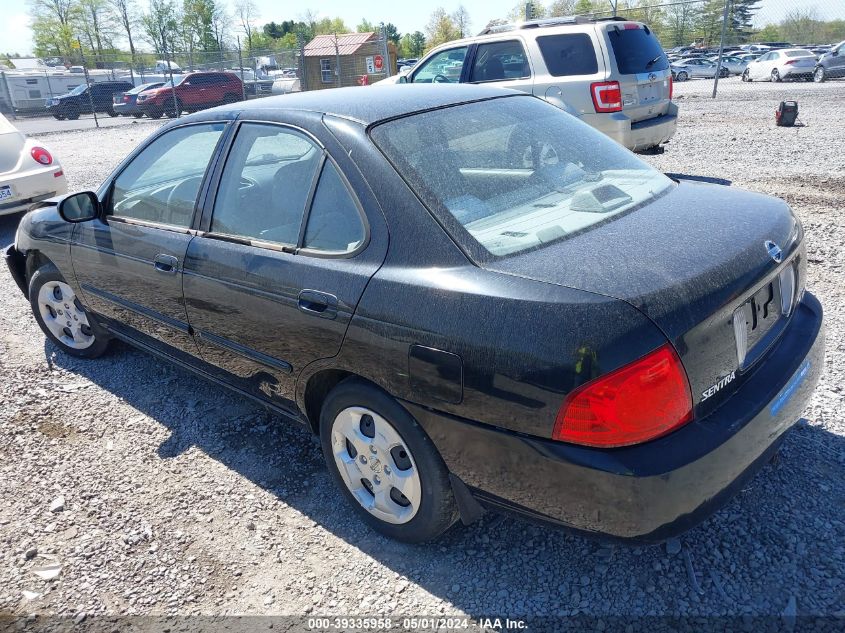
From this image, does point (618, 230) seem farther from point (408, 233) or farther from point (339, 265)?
point (339, 265)

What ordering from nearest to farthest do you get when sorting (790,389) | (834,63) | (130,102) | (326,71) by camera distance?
(790,389) < (834,63) < (130,102) < (326,71)

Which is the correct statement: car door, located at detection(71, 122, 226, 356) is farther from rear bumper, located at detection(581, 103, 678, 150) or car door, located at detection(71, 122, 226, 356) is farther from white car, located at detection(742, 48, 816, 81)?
white car, located at detection(742, 48, 816, 81)

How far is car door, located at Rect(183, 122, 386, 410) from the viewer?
2.47 m

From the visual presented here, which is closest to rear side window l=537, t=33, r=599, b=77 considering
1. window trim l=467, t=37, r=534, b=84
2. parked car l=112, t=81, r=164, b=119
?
window trim l=467, t=37, r=534, b=84

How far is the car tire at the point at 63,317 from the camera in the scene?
4344 millimetres

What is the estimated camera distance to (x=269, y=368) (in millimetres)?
2887

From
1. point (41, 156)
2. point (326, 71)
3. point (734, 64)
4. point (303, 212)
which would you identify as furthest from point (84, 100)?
point (734, 64)

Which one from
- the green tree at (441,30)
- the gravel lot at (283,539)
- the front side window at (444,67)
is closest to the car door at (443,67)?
the front side window at (444,67)

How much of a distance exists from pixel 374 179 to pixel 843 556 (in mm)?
2199

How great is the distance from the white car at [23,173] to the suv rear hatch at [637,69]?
719 centimetres

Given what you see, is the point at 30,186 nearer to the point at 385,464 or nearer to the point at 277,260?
the point at 277,260

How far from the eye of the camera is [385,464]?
2.55 meters

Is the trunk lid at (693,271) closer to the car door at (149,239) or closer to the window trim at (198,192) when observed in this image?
the window trim at (198,192)

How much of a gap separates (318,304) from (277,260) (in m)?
0.33
